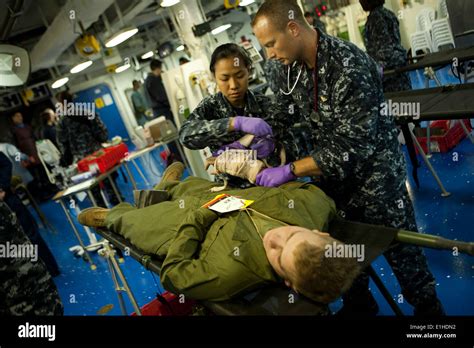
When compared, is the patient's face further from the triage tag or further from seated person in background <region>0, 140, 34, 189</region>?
seated person in background <region>0, 140, 34, 189</region>

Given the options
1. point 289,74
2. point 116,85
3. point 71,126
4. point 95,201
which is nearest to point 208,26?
point 71,126

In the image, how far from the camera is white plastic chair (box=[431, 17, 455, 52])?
241 inches

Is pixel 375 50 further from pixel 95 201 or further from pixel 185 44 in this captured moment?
pixel 95 201

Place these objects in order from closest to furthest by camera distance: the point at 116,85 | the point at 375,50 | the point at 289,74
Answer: the point at 289,74 < the point at 375,50 < the point at 116,85

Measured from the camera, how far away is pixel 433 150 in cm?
414

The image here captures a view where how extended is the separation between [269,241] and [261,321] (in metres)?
0.32

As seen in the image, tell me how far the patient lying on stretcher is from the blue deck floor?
110cm

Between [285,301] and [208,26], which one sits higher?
[208,26]

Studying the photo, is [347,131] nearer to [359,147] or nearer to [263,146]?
[359,147]

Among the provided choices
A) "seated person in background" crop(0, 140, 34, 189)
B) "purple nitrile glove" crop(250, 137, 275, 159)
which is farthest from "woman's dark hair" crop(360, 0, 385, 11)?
"seated person in background" crop(0, 140, 34, 189)

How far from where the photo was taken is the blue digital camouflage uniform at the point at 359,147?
5.15 ft

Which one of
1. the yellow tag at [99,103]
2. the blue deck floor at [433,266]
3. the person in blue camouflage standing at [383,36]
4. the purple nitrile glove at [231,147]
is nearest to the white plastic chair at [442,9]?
the blue deck floor at [433,266]

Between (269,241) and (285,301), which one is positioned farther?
(269,241)

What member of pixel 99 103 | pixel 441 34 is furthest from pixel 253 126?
pixel 99 103
